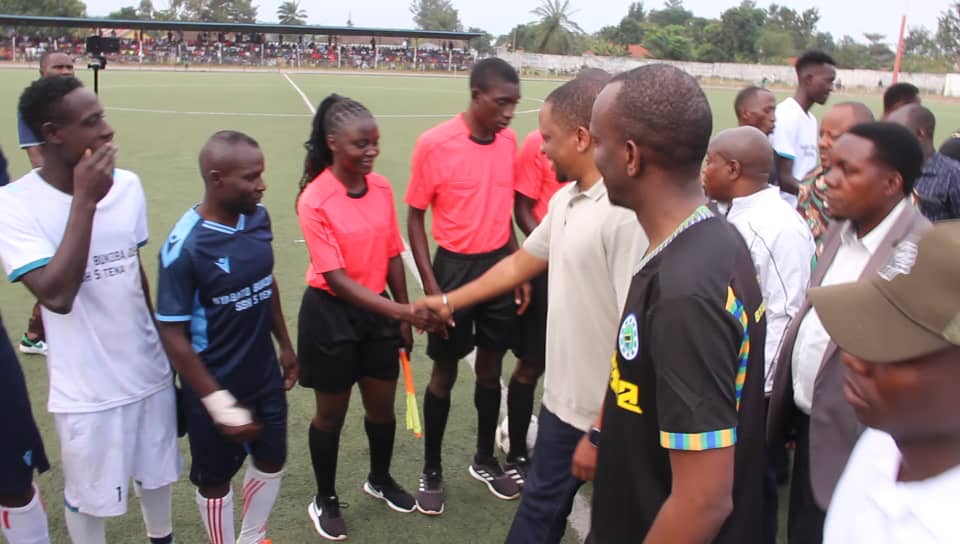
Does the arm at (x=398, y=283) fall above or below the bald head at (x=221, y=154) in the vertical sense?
below

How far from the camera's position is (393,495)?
13.3 ft

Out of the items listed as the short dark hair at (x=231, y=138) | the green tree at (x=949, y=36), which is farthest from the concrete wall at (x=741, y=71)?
the short dark hair at (x=231, y=138)

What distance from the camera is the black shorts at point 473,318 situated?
13.7ft

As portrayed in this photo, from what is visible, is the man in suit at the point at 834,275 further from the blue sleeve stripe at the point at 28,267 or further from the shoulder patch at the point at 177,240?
the blue sleeve stripe at the point at 28,267

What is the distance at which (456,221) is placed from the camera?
423 centimetres

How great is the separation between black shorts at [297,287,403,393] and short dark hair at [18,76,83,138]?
1353 millimetres

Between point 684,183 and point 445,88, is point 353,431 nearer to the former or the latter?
point 684,183

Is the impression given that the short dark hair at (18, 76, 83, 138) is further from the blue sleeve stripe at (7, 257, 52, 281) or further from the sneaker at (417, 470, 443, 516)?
the sneaker at (417, 470, 443, 516)

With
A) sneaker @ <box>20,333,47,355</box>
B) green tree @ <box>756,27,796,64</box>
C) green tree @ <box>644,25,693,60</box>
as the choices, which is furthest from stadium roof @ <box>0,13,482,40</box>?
sneaker @ <box>20,333,47,355</box>

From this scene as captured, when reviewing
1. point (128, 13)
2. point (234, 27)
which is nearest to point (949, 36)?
point (234, 27)

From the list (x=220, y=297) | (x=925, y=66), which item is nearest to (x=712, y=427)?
(x=220, y=297)

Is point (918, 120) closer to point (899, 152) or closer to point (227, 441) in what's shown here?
point (899, 152)

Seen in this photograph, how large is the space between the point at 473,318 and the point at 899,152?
2172 millimetres

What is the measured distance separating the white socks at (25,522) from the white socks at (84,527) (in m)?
0.13
